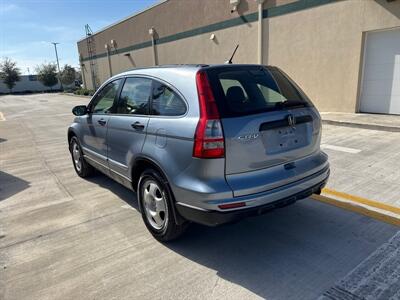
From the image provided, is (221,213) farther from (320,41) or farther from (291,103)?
(320,41)

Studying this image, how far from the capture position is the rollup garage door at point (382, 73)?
9.27 m

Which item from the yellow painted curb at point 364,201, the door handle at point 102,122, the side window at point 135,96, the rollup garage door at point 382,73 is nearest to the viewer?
the side window at point 135,96

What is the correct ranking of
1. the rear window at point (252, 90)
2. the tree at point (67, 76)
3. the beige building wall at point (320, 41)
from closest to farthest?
1. the rear window at point (252, 90)
2. the beige building wall at point (320, 41)
3. the tree at point (67, 76)

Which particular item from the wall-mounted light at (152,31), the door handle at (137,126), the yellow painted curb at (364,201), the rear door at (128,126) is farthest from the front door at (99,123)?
the wall-mounted light at (152,31)

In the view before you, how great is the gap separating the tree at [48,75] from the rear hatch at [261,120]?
66798 millimetres

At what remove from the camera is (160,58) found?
21.9 metres

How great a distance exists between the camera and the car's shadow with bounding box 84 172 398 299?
2.63 m

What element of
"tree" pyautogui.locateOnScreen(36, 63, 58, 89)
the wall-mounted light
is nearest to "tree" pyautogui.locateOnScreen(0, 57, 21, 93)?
"tree" pyautogui.locateOnScreen(36, 63, 58, 89)

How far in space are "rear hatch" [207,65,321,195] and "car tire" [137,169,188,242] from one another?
76 cm

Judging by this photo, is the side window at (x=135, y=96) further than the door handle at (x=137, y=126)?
Yes

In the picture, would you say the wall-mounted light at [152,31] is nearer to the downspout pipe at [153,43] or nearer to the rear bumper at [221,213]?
the downspout pipe at [153,43]

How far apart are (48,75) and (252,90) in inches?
2649

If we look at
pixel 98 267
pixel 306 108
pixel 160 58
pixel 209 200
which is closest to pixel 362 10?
pixel 306 108

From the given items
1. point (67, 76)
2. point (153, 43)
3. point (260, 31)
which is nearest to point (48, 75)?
point (67, 76)
